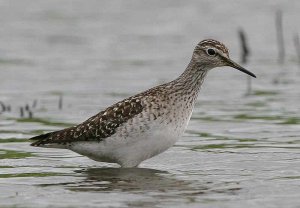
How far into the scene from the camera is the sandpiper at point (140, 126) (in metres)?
15.6

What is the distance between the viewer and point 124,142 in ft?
51.6

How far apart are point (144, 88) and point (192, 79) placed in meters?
7.67

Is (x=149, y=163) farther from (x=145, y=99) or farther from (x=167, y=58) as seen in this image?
(x=167, y=58)

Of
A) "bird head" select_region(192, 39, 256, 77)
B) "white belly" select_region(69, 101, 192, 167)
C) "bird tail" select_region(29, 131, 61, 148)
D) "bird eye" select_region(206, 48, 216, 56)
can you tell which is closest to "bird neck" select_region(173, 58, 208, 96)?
"bird head" select_region(192, 39, 256, 77)

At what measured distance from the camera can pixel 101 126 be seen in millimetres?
15977

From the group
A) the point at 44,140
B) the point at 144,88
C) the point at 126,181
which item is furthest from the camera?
the point at 144,88

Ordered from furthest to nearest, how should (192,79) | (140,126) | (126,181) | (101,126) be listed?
(192,79) < (101,126) < (140,126) < (126,181)

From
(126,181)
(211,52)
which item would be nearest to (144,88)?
(211,52)

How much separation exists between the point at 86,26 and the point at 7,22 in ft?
8.26

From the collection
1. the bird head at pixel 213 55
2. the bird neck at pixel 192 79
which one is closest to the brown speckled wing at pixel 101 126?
the bird neck at pixel 192 79

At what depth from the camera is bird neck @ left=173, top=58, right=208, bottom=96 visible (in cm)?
1627

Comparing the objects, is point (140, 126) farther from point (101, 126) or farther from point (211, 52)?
point (211, 52)

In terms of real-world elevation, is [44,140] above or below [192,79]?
below

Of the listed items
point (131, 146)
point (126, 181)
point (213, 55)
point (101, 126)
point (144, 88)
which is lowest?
point (126, 181)
